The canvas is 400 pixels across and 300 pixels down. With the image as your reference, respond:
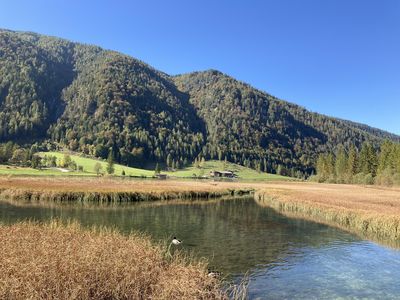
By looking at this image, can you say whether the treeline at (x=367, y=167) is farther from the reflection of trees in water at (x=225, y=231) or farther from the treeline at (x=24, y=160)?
the treeline at (x=24, y=160)

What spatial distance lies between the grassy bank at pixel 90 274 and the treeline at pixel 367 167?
124690 mm

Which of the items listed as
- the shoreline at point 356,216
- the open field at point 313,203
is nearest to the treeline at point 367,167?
the open field at point 313,203

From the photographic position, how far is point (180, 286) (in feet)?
47.3

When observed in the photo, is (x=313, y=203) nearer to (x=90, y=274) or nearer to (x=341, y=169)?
(x=90, y=274)

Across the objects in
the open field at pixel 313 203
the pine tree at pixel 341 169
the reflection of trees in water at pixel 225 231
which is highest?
the pine tree at pixel 341 169

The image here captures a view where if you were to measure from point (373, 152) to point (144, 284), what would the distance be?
160143 millimetres

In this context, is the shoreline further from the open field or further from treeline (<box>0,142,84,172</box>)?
treeline (<box>0,142,84,172</box>)

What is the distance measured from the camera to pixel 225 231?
132 feet

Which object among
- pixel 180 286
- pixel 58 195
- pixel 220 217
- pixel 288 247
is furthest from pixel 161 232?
pixel 58 195

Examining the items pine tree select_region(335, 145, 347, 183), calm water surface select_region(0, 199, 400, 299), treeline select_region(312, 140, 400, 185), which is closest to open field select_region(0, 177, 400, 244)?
calm water surface select_region(0, 199, 400, 299)

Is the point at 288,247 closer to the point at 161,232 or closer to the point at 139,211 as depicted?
the point at 161,232

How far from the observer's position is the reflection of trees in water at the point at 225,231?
92.8ft

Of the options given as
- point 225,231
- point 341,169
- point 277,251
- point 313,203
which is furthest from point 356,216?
point 341,169

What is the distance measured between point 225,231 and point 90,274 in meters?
27.4
